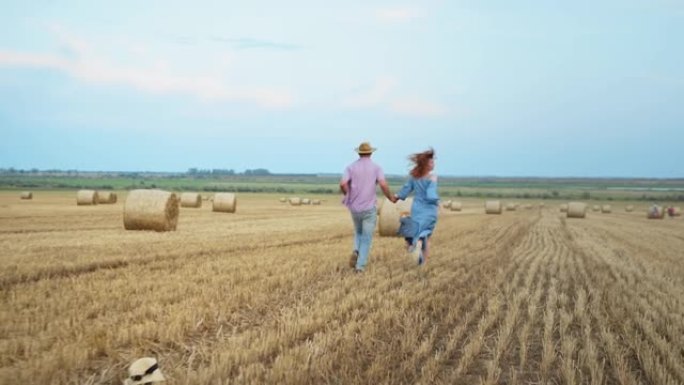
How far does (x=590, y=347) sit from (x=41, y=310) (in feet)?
18.0

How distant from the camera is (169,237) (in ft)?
52.4

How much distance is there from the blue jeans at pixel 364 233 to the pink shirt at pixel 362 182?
0.11m

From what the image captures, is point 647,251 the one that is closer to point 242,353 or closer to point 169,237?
point 169,237

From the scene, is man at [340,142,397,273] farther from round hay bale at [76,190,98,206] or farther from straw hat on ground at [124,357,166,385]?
round hay bale at [76,190,98,206]

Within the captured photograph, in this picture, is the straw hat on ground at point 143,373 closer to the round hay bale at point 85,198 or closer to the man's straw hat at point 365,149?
the man's straw hat at point 365,149

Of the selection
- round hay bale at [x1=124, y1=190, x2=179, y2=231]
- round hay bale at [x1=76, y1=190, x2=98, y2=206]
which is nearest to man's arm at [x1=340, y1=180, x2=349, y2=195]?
round hay bale at [x1=124, y1=190, x2=179, y2=231]

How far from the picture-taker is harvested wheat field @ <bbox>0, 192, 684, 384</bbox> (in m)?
5.05

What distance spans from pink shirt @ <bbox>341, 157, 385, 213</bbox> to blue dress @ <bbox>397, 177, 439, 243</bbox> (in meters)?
0.54

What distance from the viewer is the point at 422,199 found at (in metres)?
11.0

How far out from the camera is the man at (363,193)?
10602mm

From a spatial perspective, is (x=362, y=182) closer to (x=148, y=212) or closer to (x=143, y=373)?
(x=143, y=373)

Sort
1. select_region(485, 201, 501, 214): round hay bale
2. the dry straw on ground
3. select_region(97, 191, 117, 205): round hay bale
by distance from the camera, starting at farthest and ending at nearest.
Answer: select_region(485, 201, 501, 214): round hay bale, select_region(97, 191, 117, 205): round hay bale, the dry straw on ground

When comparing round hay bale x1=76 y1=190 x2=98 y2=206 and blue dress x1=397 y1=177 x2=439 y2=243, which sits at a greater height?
blue dress x1=397 y1=177 x2=439 y2=243

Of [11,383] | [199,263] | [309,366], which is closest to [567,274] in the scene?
[199,263]
